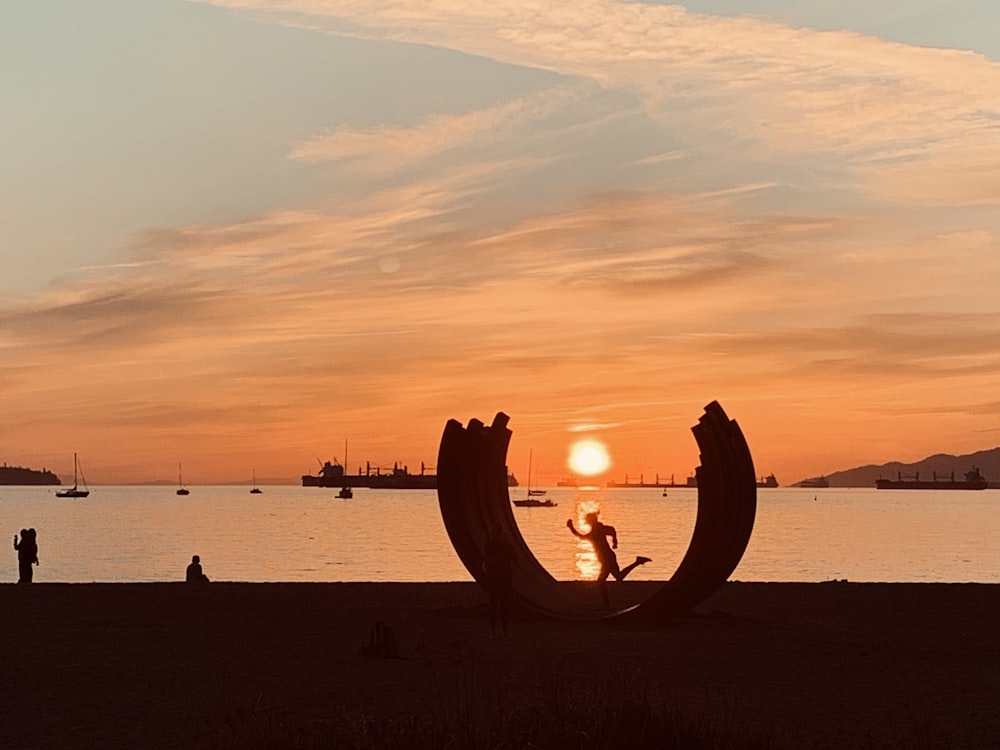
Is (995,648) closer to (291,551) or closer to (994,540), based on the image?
(291,551)

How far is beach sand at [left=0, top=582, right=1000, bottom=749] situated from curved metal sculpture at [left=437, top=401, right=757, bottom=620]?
420 millimetres

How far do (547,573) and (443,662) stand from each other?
4505mm

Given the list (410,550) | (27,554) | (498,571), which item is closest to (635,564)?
(498,571)

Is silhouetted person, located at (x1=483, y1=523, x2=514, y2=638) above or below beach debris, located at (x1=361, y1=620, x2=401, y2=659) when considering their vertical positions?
above

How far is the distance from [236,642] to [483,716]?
611 cm

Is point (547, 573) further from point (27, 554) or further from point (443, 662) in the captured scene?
point (27, 554)

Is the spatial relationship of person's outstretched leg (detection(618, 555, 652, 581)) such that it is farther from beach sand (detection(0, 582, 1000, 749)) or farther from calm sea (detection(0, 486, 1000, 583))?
calm sea (detection(0, 486, 1000, 583))

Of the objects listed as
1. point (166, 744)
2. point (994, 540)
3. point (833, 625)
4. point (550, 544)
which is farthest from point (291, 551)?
point (166, 744)

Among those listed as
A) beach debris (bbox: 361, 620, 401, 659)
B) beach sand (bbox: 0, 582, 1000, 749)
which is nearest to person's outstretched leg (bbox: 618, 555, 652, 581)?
beach sand (bbox: 0, 582, 1000, 749)

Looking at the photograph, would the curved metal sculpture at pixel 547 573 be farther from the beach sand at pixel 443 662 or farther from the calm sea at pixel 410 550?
the calm sea at pixel 410 550

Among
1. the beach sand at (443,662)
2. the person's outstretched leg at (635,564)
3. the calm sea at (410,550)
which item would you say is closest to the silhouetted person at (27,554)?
the beach sand at (443,662)

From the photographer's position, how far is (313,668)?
45.8 feet

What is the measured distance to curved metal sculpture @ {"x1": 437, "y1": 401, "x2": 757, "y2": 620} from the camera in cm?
1711

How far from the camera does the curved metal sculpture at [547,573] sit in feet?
56.1
